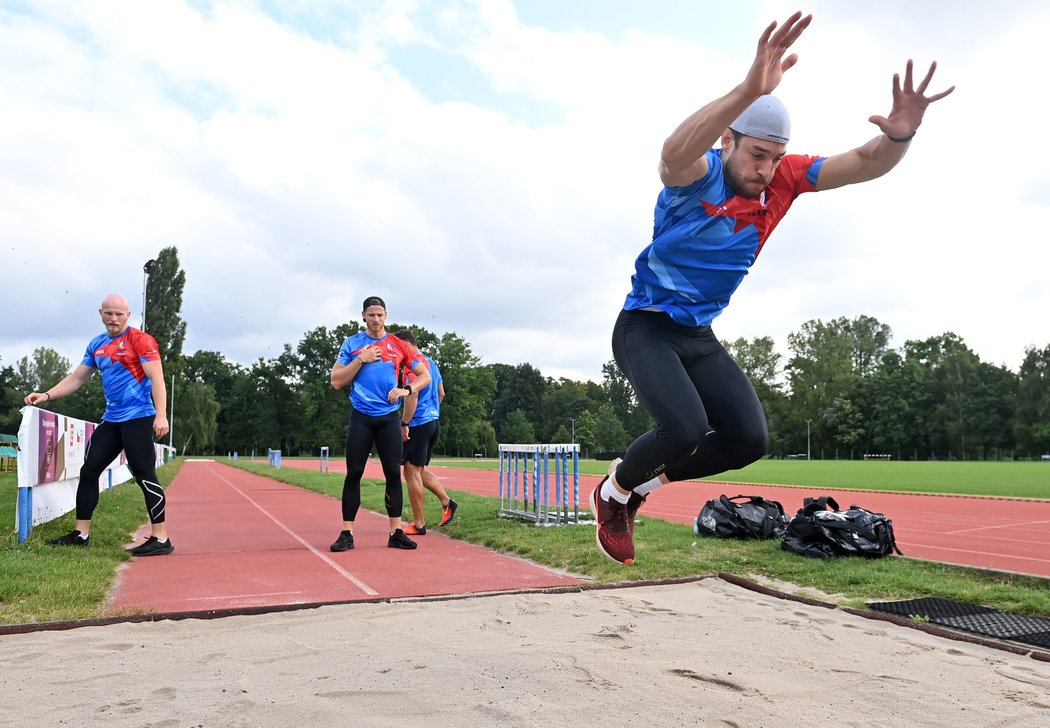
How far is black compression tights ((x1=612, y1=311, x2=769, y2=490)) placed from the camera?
3.09 metres

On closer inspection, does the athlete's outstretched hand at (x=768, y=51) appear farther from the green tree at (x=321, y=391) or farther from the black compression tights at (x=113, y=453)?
the green tree at (x=321, y=391)

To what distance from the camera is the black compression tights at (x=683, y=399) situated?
10.2 feet

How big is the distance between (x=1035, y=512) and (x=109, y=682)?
13350 mm

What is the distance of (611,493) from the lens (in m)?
3.66

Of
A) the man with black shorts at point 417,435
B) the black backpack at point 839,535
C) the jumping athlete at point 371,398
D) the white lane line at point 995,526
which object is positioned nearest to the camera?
the black backpack at point 839,535

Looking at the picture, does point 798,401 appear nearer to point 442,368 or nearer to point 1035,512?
point 442,368

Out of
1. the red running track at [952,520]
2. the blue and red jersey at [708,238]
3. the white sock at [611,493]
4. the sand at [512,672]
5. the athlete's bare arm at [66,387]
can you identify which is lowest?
the red running track at [952,520]

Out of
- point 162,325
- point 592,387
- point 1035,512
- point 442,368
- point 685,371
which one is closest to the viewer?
point 685,371

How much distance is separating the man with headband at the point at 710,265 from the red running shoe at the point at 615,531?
0.84 ft

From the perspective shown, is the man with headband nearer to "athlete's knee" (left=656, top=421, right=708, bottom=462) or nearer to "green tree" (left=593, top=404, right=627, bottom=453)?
"athlete's knee" (left=656, top=421, right=708, bottom=462)

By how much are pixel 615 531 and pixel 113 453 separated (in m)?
4.60

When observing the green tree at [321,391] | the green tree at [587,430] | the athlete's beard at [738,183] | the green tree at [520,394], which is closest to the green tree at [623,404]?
the green tree at [587,430]

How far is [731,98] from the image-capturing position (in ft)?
8.16

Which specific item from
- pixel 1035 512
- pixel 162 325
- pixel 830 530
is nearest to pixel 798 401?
pixel 162 325
